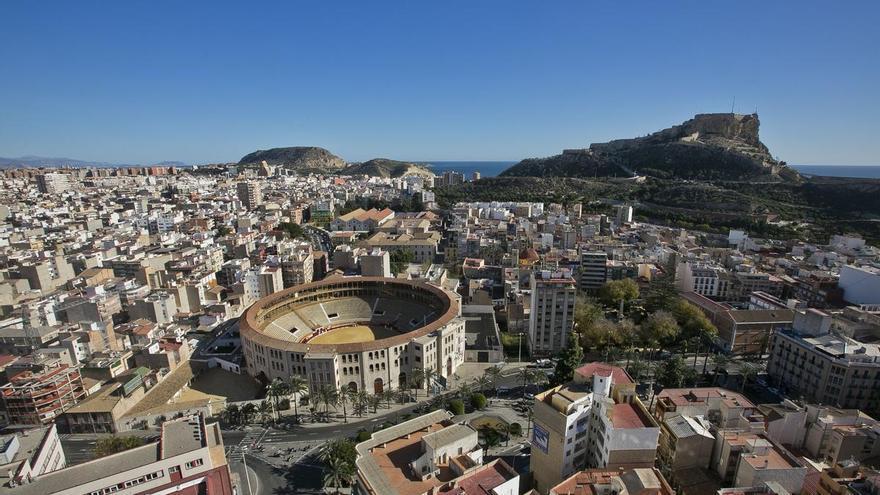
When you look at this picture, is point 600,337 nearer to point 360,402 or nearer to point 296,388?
point 360,402

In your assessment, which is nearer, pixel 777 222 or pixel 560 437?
pixel 560 437

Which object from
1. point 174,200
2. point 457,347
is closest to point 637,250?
point 457,347

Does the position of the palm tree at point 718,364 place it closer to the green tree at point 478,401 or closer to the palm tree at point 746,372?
the palm tree at point 746,372

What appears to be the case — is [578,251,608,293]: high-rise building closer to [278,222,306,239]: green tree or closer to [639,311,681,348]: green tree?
[639,311,681,348]: green tree

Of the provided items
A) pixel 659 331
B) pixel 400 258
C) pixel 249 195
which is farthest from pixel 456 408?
pixel 249 195

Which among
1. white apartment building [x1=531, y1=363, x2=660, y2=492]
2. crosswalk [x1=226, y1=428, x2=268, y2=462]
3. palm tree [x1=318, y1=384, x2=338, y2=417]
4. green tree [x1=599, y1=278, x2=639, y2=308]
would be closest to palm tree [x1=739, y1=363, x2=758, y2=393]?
green tree [x1=599, y1=278, x2=639, y2=308]

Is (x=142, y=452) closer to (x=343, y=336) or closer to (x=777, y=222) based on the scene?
(x=343, y=336)

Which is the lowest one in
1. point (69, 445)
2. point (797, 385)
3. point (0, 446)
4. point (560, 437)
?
point (69, 445)
